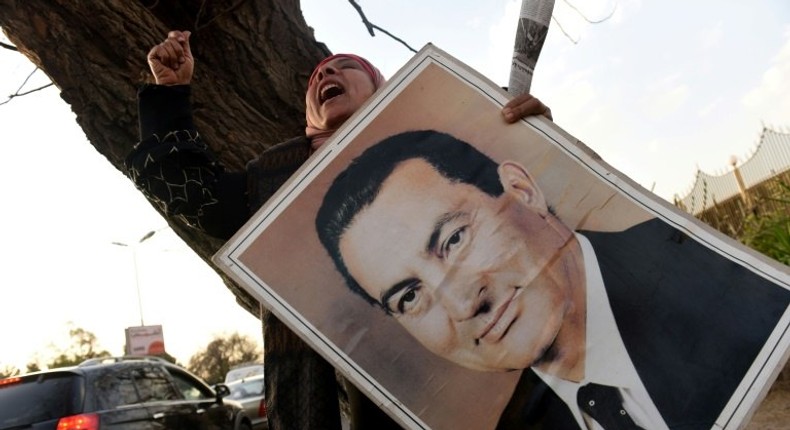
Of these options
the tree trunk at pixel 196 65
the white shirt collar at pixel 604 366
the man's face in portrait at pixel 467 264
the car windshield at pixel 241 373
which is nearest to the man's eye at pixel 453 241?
the man's face in portrait at pixel 467 264

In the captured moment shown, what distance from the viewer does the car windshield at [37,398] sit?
4.54 meters

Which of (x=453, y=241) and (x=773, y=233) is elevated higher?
(x=773, y=233)

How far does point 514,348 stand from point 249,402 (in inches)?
477

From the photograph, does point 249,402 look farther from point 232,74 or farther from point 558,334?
point 558,334

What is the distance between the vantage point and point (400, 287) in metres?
1.21

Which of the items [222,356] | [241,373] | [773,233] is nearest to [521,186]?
[773,233]

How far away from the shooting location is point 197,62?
254 centimetres

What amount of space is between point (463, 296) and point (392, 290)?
13 cm

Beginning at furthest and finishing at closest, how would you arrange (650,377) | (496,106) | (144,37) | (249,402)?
(249,402) → (144,37) → (496,106) → (650,377)

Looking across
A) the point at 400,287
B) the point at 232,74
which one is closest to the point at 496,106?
the point at 400,287

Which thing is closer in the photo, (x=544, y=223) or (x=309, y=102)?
(x=544, y=223)

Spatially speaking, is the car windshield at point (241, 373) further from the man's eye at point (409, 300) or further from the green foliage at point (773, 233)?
the man's eye at point (409, 300)

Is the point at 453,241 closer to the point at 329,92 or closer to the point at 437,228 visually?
the point at 437,228

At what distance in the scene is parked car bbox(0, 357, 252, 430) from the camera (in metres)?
4.57
